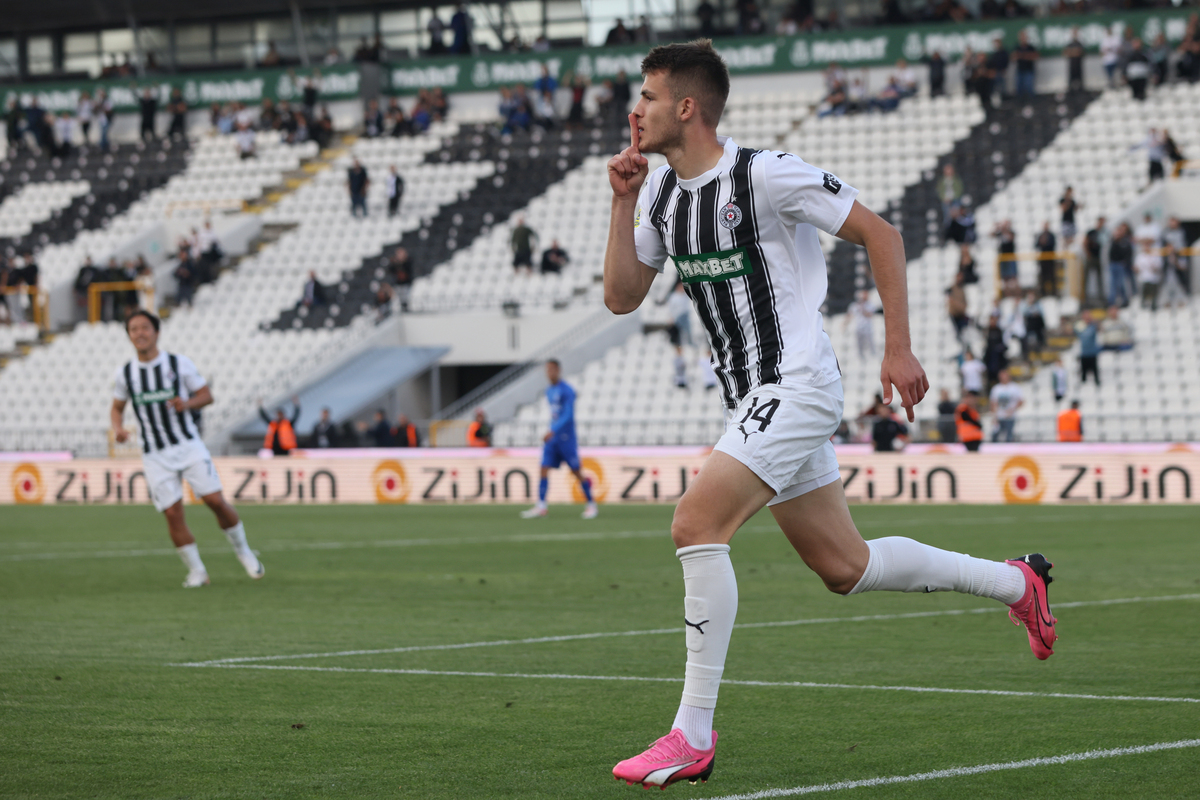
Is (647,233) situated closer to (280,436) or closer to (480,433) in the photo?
(480,433)

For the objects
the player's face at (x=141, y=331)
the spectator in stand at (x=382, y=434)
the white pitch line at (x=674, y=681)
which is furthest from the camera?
the spectator in stand at (x=382, y=434)

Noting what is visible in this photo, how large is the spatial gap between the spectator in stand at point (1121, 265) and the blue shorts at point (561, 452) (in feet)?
41.9

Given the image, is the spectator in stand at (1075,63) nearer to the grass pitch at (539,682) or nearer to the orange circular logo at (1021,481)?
the orange circular logo at (1021,481)

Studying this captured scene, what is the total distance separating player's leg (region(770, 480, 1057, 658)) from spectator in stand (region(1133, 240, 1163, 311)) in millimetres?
23524

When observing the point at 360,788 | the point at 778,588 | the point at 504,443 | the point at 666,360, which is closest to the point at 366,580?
the point at 778,588

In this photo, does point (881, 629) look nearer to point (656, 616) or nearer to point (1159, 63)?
point (656, 616)

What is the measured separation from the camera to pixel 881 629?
8.52 m

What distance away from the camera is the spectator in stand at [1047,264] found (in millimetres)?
28438

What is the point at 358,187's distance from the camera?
37188mm

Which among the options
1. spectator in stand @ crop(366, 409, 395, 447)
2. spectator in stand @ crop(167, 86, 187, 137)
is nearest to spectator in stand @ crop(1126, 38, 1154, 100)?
spectator in stand @ crop(366, 409, 395, 447)

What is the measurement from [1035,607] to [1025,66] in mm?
31278

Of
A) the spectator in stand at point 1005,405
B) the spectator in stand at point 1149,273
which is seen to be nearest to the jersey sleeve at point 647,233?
the spectator in stand at point 1005,405

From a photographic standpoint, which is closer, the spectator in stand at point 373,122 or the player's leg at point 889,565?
the player's leg at point 889,565

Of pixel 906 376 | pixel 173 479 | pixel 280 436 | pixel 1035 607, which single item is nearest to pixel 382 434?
pixel 280 436
